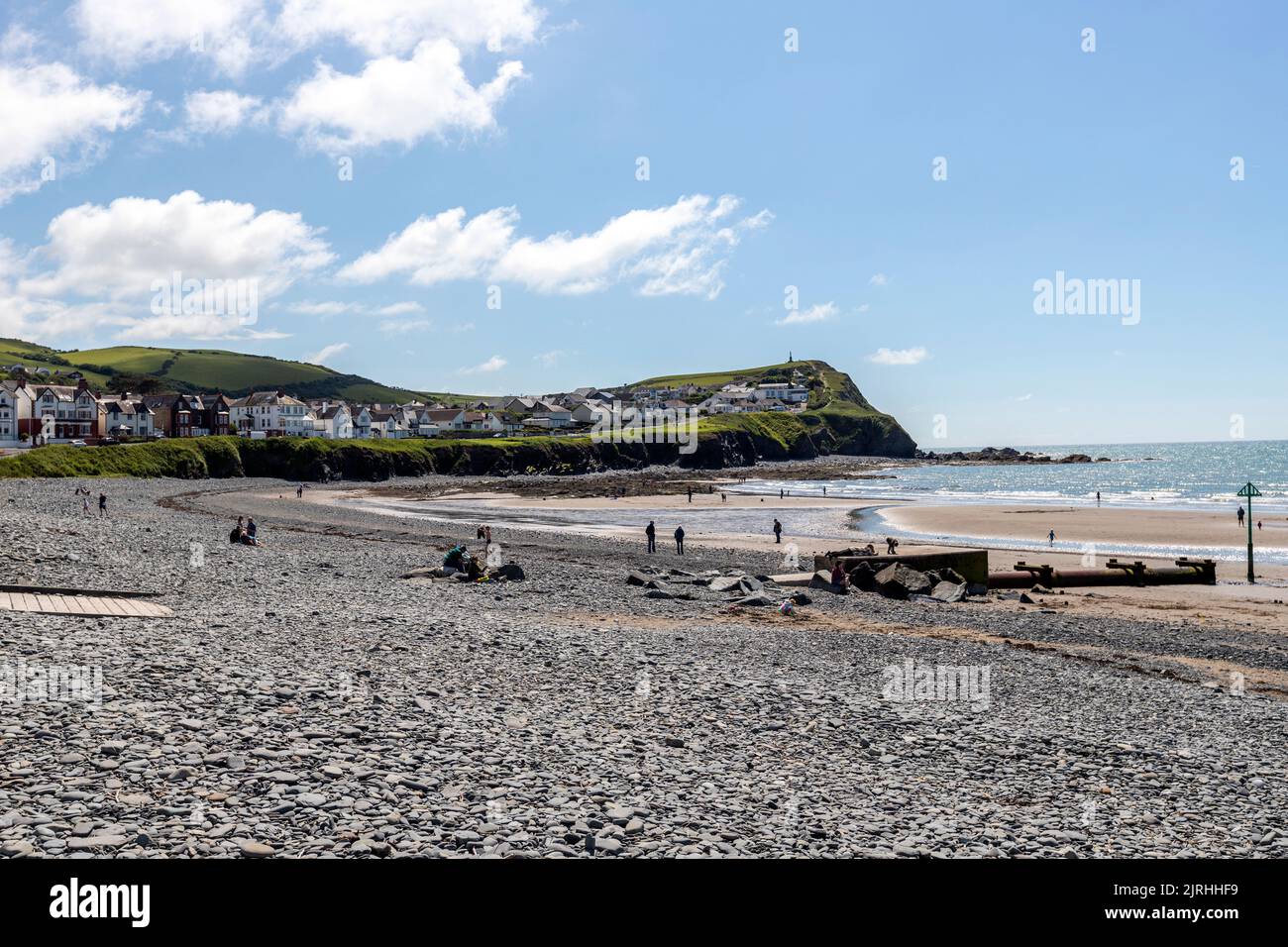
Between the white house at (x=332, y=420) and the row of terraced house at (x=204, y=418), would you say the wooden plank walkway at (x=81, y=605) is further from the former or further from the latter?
the white house at (x=332, y=420)

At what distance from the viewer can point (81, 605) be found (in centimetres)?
1611

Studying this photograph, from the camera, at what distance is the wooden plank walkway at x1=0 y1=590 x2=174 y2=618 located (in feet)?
50.4

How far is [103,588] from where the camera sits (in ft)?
61.3

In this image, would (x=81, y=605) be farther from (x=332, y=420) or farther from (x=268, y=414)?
(x=332, y=420)

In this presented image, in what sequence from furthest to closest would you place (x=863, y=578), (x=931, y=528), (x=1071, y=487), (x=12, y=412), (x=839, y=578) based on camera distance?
(x=1071, y=487), (x=12, y=412), (x=931, y=528), (x=863, y=578), (x=839, y=578)

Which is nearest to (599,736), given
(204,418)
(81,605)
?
(81,605)

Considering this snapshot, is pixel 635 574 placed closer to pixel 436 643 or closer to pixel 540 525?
pixel 436 643

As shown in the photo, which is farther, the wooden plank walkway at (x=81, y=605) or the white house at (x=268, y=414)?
the white house at (x=268, y=414)

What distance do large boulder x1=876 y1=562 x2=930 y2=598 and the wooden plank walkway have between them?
2158 centimetres

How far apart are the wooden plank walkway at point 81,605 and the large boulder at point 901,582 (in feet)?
70.8

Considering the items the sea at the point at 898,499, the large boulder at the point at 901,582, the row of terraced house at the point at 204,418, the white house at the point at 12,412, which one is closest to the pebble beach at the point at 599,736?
the large boulder at the point at 901,582

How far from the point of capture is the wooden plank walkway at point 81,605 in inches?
605

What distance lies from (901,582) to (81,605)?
23.5 m
